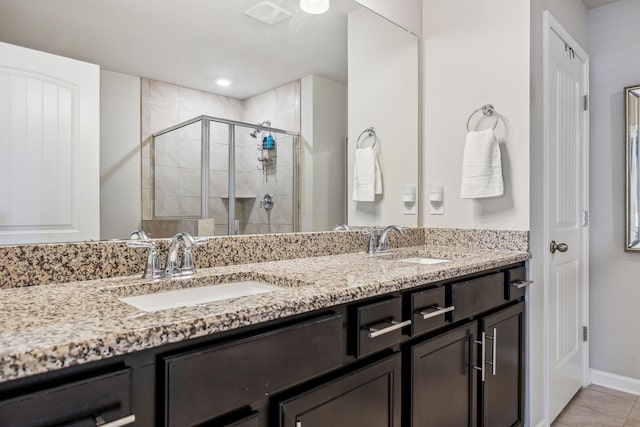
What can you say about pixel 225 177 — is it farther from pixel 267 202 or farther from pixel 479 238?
pixel 479 238

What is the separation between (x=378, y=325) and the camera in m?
1.07

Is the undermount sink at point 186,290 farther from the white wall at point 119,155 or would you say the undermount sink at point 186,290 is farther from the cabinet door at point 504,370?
the cabinet door at point 504,370

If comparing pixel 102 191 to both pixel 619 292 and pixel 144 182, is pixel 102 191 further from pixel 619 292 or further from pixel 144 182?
pixel 619 292

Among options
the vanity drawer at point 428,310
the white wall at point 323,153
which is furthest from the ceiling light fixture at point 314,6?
the vanity drawer at point 428,310

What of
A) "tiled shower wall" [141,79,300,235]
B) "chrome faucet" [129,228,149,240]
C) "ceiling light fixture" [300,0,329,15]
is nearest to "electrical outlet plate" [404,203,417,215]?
"tiled shower wall" [141,79,300,235]

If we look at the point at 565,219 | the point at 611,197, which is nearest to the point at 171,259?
the point at 565,219

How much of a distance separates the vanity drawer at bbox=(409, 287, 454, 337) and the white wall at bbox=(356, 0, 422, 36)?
1.42 metres

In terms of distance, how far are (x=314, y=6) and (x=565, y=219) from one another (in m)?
1.74

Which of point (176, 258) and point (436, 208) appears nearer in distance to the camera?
point (176, 258)

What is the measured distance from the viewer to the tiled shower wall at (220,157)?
4.17ft

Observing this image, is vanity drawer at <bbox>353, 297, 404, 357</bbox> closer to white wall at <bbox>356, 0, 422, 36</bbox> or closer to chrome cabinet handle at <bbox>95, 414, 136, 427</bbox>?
chrome cabinet handle at <bbox>95, 414, 136, 427</bbox>

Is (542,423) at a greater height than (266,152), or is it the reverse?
(266,152)

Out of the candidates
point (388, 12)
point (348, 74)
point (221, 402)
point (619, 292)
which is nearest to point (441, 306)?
point (221, 402)

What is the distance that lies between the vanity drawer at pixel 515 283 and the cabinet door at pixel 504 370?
6cm
